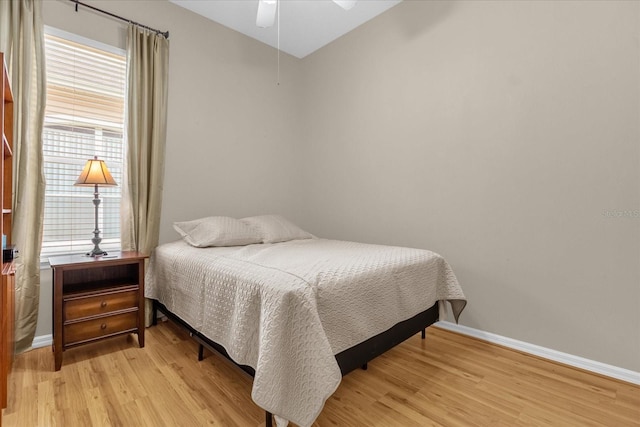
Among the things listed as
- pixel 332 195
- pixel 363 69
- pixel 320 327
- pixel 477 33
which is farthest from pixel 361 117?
pixel 320 327

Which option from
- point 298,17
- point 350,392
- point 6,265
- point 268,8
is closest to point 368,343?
point 350,392

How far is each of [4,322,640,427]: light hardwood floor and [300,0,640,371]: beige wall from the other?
418 millimetres

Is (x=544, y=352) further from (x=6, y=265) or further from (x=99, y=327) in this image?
(x=6, y=265)

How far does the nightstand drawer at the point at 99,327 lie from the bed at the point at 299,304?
0.24m

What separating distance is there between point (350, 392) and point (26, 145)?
2558 mm

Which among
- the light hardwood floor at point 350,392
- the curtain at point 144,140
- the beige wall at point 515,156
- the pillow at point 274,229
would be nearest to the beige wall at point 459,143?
the beige wall at point 515,156

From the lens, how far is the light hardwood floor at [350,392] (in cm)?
151

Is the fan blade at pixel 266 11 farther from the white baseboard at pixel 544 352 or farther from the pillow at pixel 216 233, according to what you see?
the white baseboard at pixel 544 352

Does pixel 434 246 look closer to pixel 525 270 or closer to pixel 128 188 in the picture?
pixel 525 270

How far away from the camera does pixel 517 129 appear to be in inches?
88.0

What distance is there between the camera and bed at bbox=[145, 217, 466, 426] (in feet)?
4.23

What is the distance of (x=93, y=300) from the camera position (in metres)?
2.05

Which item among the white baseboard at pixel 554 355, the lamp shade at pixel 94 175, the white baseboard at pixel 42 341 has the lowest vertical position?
the white baseboard at pixel 42 341

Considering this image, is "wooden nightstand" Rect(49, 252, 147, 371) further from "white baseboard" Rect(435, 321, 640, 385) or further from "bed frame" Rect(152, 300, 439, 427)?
"white baseboard" Rect(435, 321, 640, 385)
